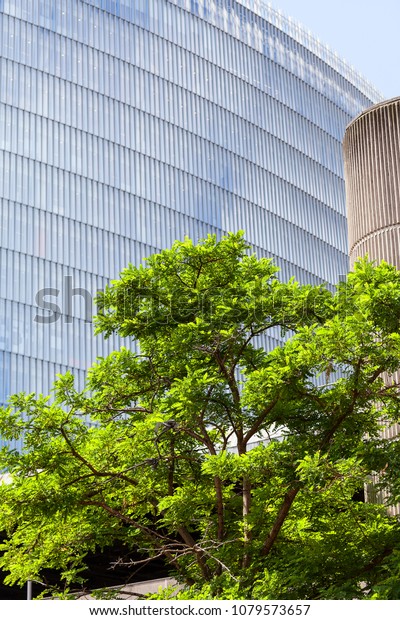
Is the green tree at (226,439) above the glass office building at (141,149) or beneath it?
beneath

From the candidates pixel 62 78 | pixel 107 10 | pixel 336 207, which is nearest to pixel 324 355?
pixel 62 78

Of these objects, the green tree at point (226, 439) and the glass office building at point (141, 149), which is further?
the glass office building at point (141, 149)

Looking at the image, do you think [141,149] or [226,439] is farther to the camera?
[141,149]

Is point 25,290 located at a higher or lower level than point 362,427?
higher

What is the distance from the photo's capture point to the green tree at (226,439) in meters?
17.6

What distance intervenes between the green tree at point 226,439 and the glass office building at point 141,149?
5406 centimetres

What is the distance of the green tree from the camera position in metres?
17.6

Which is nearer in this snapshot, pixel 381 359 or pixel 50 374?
pixel 381 359

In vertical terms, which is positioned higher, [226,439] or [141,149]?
[141,149]

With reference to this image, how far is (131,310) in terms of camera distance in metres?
20.2

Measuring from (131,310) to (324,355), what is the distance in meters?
4.32

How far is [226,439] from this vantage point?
1955cm

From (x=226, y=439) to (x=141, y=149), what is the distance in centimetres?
7127

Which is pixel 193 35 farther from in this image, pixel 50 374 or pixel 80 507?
pixel 80 507
